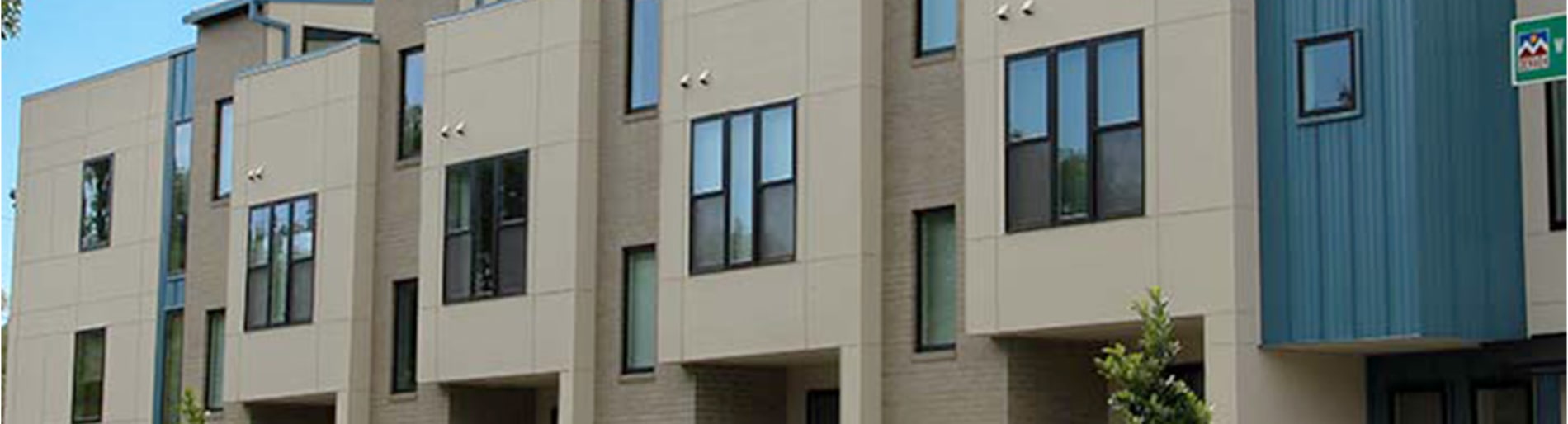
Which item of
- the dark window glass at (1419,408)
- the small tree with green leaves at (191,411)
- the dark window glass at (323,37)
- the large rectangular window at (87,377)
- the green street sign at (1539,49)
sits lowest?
the dark window glass at (1419,408)

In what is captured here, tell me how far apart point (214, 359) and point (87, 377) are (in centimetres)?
403

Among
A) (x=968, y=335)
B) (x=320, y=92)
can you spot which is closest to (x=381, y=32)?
(x=320, y=92)

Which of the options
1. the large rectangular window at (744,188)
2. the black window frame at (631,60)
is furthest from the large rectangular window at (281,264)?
the large rectangular window at (744,188)

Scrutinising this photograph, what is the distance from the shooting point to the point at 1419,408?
28.1 metres

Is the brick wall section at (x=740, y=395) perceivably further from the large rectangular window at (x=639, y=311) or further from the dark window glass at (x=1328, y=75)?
the dark window glass at (x=1328, y=75)

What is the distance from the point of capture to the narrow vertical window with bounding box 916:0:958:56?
102 ft

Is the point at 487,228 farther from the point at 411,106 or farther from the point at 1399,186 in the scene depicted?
the point at 1399,186

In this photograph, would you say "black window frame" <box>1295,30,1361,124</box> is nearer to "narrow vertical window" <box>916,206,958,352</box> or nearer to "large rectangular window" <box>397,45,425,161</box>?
"narrow vertical window" <box>916,206,958,352</box>

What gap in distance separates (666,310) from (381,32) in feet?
28.2

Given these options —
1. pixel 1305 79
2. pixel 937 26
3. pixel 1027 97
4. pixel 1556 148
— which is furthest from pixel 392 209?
pixel 1556 148

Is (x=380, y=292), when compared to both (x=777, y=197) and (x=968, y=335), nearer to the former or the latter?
(x=777, y=197)

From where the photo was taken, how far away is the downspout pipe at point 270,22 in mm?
42188

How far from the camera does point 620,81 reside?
35406 millimetres

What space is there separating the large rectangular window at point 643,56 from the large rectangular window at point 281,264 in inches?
277
